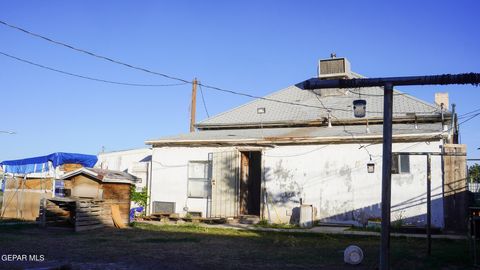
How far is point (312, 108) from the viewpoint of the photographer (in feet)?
75.9

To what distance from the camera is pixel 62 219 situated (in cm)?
1677

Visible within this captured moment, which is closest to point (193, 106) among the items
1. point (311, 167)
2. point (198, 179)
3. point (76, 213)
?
point (198, 179)

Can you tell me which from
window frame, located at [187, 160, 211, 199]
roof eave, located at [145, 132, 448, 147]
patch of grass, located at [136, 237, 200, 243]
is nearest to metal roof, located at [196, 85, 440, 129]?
roof eave, located at [145, 132, 448, 147]

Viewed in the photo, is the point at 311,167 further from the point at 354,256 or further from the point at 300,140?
the point at 354,256

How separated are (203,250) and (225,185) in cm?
726

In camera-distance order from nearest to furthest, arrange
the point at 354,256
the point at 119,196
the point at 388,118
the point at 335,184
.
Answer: the point at 388,118 < the point at 354,256 < the point at 119,196 < the point at 335,184

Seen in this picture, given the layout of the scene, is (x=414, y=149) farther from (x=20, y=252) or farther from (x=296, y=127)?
(x=20, y=252)

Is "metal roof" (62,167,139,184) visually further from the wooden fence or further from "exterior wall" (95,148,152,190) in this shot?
"exterior wall" (95,148,152,190)

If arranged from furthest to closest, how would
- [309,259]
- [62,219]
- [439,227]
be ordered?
[62,219] < [439,227] < [309,259]

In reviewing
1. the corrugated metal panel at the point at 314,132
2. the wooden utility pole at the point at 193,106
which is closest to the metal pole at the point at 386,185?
the corrugated metal panel at the point at 314,132

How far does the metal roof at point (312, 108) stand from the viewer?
69.0 ft

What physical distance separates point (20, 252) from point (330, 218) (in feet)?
34.5

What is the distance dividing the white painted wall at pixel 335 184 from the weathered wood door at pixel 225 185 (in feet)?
1.60

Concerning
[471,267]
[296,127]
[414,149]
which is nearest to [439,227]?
[414,149]
